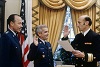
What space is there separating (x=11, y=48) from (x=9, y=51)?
0.24 feet

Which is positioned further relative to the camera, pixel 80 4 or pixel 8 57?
pixel 80 4

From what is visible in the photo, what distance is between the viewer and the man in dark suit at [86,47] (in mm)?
2795

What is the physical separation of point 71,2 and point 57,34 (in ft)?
2.87

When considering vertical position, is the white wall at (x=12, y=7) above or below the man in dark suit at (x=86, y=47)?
above

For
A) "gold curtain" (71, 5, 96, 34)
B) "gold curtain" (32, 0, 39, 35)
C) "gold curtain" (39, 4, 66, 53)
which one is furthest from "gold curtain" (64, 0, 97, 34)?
"gold curtain" (32, 0, 39, 35)

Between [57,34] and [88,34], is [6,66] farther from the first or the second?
[57,34]

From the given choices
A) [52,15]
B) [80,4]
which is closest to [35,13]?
[52,15]

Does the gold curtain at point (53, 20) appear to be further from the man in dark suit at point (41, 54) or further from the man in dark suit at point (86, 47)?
the man in dark suit at point (86, 47)

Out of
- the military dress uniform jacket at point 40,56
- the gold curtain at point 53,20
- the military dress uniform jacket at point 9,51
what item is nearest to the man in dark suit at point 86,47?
the military dress uniform jacket at point 40,56

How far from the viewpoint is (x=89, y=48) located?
2.89 m

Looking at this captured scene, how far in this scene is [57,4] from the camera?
5.34 meters

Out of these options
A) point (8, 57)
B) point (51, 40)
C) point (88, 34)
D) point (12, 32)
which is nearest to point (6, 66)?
point (8, 57)

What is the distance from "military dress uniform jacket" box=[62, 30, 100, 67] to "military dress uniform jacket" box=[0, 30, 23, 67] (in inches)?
32.8

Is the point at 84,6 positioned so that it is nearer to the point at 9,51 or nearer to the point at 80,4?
the point at 80,4
